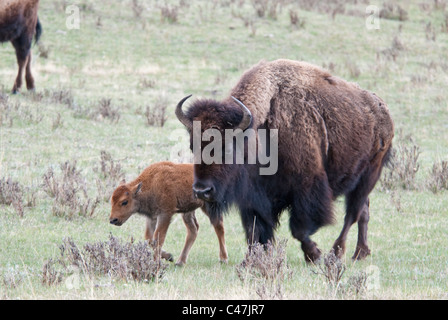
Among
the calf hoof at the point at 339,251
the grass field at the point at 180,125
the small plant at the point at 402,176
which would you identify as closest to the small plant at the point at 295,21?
the grass field at the point at 180,125

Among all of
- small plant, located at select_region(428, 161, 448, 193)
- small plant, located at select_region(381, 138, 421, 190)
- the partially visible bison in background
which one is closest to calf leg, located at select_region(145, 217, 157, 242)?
small plant, located at select_region(381, 138, 421, 190)

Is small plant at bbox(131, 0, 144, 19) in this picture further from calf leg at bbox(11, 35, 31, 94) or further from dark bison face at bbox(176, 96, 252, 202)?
dark bison face at bbox(176, 96, 252, 202)

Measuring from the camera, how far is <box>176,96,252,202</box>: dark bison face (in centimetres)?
647

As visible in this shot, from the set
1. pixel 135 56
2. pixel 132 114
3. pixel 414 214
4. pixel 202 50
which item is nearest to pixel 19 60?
pixel 132 114

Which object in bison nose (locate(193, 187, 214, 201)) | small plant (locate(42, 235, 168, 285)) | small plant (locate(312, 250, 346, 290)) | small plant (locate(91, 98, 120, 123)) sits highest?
bison nose (locate(193, 187, 214, 201))

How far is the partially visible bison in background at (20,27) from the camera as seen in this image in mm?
14555

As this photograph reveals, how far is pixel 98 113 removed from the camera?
1428 cm

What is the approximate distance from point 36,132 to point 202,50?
9.01m

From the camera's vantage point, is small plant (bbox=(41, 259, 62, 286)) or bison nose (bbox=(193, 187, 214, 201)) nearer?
small plant (bbox=(41, 259, 62, 286))

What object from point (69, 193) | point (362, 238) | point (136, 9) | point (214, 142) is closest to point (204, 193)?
point (214, 142)

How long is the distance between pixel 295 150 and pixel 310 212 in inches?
25.8

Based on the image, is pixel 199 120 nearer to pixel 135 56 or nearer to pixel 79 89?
pixel 79 89

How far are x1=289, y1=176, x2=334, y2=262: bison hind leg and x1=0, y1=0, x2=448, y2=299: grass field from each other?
0.80 feet

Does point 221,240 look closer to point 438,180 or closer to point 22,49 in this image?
point 438,180
